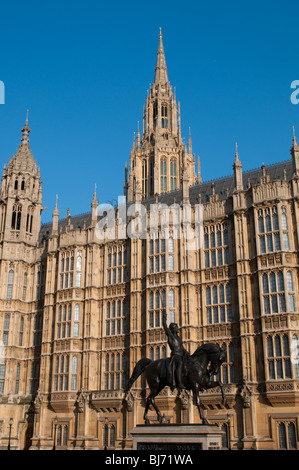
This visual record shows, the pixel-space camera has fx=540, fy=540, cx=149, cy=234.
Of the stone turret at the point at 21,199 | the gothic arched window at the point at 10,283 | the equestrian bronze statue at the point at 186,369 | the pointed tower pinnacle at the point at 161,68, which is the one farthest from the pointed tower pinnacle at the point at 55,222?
the pointed tower pinnacle at the point at 161,68

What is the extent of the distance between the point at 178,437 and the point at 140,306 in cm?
2776

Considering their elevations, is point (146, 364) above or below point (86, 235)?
below

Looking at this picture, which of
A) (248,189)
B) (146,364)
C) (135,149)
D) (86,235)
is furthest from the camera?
(135,149)

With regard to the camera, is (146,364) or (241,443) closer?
(146,364)

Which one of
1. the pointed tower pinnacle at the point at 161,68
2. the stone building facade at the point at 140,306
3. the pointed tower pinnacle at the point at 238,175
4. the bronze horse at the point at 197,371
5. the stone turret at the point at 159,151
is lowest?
the bronze horse at the point at 197,371

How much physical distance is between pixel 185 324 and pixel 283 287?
9565 mm

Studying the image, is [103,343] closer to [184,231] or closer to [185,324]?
[185,324]

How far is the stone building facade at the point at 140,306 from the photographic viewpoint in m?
44.0

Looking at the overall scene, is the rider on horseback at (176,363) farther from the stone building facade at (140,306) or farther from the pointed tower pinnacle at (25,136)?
the pointed tower pinnacle at (25,136)

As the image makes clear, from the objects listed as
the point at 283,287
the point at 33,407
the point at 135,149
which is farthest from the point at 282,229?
the point at 135,149

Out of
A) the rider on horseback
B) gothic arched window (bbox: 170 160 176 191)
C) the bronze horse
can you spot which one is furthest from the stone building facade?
gothic arched window (bbox: 170 160 176 191)

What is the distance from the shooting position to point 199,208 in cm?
5200

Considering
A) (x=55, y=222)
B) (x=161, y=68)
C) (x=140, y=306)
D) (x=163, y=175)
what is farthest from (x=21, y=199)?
(x=161, y=68)

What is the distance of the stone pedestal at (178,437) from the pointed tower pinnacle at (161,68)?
7377cm
